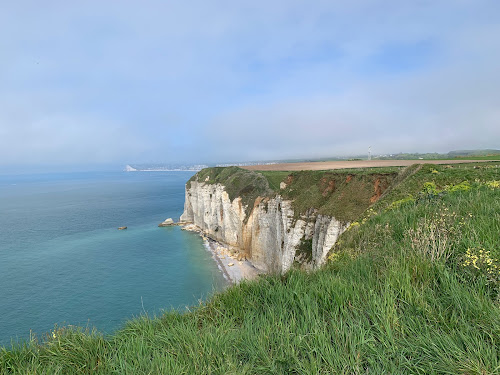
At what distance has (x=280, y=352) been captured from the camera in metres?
3.96

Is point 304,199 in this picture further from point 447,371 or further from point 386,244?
point 447,371

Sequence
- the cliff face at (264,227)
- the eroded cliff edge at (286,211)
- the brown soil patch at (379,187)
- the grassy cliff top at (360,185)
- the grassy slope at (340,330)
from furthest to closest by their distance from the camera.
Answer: the cliff face at (264,227)
the eroded cliff edge at (286,211)
the brown soil patch at (379,187)
the grassy cliff top at (360,185)
the grassy slope at (340,330)

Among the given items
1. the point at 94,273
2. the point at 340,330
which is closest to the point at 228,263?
the point at 94,273

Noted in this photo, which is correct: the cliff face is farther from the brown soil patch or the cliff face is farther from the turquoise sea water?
the turquoise sea water

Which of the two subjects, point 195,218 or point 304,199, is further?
point 195,218

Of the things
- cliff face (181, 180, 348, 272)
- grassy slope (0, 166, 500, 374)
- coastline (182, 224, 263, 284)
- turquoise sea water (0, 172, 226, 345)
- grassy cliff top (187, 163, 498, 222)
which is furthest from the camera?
coastline (182, 224, 263, 284)

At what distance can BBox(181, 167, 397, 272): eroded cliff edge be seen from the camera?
28.6 m

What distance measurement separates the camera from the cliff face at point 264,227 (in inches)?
1161

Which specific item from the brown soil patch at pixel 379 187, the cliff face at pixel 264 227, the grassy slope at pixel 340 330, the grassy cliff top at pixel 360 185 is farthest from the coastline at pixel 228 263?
the grassy slope at pixel 340 330

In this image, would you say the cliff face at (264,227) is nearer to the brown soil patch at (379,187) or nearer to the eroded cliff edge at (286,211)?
the eroded cliff edge at (286,211)

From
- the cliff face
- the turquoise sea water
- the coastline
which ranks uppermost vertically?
the cliff face

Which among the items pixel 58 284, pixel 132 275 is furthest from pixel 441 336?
pixel 58 284

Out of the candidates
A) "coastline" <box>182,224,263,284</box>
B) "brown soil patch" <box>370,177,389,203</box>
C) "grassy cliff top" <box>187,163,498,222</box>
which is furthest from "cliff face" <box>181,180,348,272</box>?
"brown soil patch" <box>370,177,389,203</box>

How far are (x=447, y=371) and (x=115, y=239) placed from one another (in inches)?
2980
